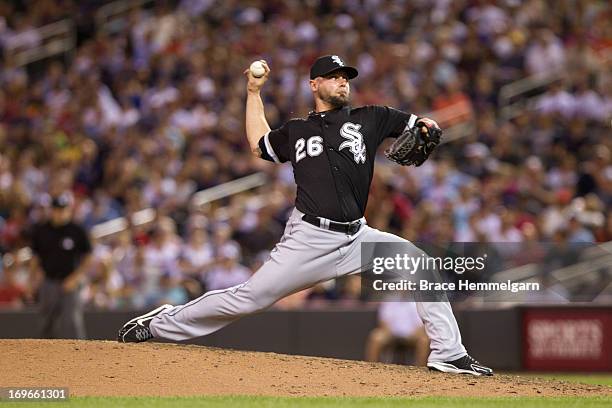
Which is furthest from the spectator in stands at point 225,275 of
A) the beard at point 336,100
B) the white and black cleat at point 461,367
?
the beard at point 336,100

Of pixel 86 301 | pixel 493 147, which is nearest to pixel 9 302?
pixel 86 301

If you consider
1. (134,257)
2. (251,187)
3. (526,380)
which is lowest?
(526,380)

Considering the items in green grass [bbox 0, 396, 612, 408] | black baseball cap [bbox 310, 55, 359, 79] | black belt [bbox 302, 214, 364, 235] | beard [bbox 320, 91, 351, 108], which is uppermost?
black baseball cap [bbox 310, 55, 359, 79]

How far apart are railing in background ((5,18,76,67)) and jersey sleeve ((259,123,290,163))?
38.0 feet

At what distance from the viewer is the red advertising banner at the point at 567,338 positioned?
1320cm

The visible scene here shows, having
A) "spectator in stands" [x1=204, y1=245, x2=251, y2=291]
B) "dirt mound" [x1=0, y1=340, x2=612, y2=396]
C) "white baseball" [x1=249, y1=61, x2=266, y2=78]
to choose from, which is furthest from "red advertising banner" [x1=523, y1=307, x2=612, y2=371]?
"white baseball" [x1=249, y1=61, x2=266, y2=78]

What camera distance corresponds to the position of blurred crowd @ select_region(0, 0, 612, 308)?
44.2ft

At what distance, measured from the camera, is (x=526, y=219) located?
1416 cm

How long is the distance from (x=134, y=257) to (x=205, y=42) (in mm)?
5205

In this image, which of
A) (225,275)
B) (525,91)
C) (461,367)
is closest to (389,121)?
(461,367)

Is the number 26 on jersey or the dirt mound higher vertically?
the number 26 on jersey

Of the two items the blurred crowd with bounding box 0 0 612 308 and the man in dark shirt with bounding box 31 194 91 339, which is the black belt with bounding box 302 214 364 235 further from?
the blurred crowd with bounding box 0 0 612 308

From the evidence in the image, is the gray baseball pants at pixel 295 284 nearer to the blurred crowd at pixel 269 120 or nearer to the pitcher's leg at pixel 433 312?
the pitcher's leg at pixel 433 312

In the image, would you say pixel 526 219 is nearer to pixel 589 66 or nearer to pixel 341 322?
pixel 341 322
